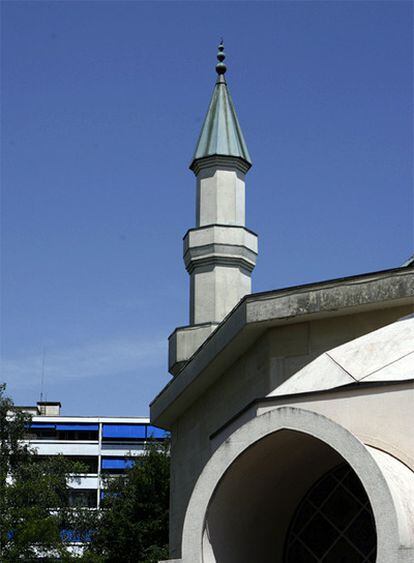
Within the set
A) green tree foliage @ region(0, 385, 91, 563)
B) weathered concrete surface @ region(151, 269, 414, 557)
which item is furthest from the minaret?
green tree foliage @ region(0, 385, 91, 563)

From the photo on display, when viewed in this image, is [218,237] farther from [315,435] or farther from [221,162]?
[315,435]

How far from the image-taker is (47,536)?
1339 inches

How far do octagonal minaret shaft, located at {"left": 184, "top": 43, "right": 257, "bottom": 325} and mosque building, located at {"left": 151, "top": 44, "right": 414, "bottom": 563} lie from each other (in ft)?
17.3

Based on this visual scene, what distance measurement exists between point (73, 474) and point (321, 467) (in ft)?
119

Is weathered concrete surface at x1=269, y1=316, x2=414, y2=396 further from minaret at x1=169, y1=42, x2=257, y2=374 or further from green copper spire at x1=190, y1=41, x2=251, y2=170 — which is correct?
green copper spire at x1=190, y1=41, x2=251, y2=170

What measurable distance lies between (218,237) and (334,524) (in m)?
11.2

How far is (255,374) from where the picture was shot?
13.6 m

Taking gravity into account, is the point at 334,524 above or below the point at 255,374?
below

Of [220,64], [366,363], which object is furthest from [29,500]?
[366,363]

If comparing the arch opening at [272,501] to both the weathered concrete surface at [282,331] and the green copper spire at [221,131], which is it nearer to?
the weathered concrete surface at [282,331]

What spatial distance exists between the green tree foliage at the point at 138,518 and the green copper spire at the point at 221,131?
61.6ft

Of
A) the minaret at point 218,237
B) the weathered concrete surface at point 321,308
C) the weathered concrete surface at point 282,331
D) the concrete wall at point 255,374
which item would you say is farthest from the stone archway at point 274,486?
the minaret at point 218,237

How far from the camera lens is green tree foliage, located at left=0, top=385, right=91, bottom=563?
33.9 m

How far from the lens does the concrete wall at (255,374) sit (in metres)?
12.5
